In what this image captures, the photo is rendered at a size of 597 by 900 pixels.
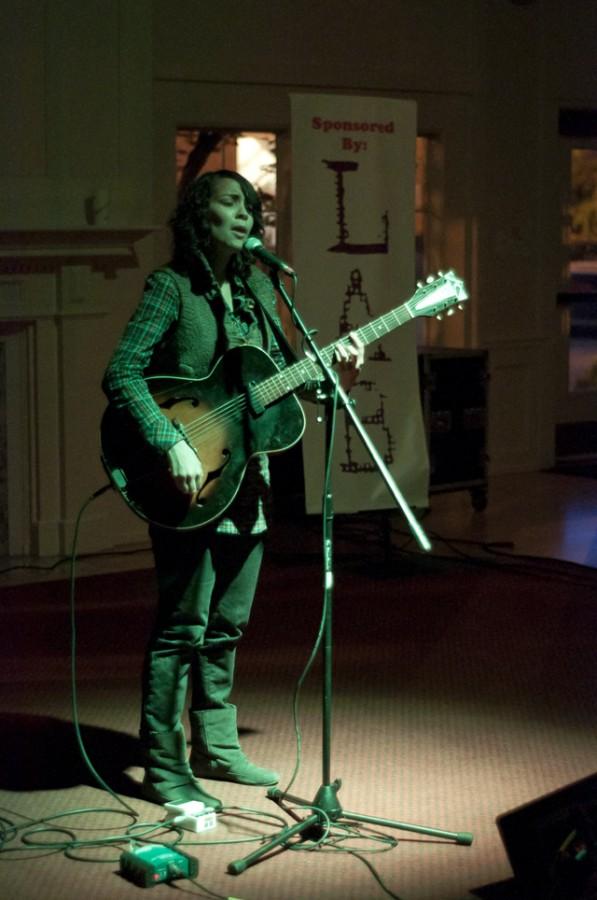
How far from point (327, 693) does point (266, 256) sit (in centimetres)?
99

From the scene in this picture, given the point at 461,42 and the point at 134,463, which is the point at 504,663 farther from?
the point at 461,42

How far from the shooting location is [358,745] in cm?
401

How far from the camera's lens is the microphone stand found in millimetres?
3021

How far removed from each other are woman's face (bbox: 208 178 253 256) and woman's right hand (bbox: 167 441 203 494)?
51cm

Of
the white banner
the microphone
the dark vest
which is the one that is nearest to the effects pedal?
the dark vest

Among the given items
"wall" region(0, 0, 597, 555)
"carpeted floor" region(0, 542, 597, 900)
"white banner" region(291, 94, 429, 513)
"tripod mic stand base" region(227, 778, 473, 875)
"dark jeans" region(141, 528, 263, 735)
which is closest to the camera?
"carpeted floor" region(0, 542, 597, 900)

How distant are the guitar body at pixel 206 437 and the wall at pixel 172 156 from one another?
3.04m

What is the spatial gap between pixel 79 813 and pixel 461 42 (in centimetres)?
570

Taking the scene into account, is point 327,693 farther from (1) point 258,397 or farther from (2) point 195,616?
(1) point 258,397

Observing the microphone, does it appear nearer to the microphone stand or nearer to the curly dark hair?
the microphone stand

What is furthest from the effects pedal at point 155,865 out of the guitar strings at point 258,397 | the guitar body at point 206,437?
the guitar strings at point 258,397

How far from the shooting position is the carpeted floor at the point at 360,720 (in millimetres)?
3121

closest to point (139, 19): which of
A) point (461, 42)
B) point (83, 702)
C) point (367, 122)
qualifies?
point (367, 122)

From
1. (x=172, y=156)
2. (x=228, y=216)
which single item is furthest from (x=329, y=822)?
(x=172, y=156)
